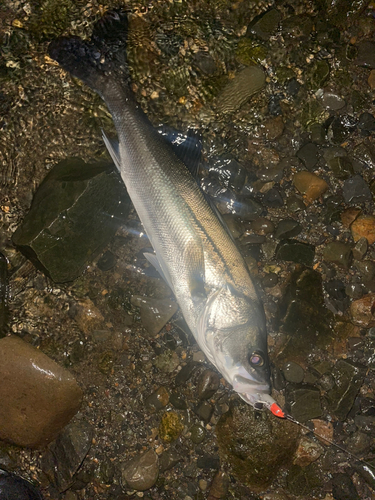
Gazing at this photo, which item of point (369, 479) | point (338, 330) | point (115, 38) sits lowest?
point (369, 479)

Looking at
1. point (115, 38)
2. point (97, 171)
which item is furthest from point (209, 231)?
point (115, 38)

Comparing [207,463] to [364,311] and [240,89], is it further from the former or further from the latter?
[240,89]

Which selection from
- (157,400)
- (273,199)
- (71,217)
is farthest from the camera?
(273,199)

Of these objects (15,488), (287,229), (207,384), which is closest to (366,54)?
(287,229)

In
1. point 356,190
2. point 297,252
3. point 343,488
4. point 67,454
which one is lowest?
point 343,488

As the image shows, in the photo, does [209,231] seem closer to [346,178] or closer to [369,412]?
[346,178]
